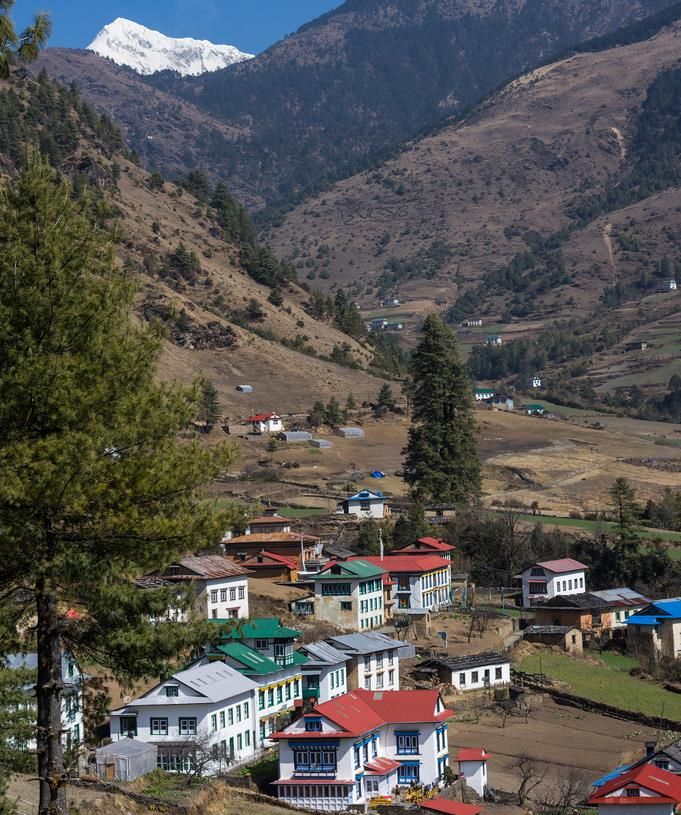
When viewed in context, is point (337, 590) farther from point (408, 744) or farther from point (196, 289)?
point (196, 289)

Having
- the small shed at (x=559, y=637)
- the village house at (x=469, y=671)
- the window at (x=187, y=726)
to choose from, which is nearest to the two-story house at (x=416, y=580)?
the small shed at (x=559, y=637)

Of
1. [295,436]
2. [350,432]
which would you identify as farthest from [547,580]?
[350,432]

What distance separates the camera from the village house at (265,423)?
357 ft

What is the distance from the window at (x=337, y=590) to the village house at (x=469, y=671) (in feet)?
18.3

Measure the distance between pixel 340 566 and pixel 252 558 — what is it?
5737 millimetres

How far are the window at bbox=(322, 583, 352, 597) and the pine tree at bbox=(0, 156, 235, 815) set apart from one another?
40.3m

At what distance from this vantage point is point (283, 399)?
120m

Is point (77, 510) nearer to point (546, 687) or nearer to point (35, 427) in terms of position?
point (35, 427)

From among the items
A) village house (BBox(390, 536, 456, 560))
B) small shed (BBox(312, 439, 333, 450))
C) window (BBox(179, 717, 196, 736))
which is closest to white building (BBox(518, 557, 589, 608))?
village house (BBox(390, 536, 456, 560))

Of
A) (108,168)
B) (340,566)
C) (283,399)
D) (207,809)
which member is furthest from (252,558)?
(108,168)

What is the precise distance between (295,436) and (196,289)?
33.1m

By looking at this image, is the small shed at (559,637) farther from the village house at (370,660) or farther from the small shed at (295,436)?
the small shed at (295,436)

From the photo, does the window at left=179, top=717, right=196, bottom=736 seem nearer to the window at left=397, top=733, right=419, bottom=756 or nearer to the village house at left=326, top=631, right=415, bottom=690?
the window at left=397, top=733, right=419, bottom=756

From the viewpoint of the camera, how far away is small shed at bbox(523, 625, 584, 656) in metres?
62.0
